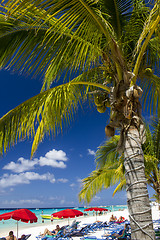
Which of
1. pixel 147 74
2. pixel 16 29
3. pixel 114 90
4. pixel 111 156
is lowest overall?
pixel 111 156

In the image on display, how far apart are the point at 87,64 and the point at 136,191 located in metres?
2.22

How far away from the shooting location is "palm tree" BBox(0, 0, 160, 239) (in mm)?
2895

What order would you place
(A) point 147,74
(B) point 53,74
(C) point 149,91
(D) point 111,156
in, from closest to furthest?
(A) point 147,74 → (B) point 53,74 → (C) point 149,91 → (D) point 111,156

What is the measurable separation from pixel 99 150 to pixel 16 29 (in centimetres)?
785

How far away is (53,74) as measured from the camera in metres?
4.33

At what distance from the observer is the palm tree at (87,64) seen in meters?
2.89

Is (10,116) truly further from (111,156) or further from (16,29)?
(111,156)

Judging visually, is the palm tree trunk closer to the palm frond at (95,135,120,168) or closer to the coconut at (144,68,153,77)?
the coconut at (144,68,153,77)

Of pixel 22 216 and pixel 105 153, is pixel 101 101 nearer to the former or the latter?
pixel 105 153

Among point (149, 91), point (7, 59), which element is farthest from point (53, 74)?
point (149, 91)

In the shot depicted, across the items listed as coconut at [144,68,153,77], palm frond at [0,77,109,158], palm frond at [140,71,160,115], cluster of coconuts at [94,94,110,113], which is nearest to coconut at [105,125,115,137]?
cluster of coconuts at [94,94,110,113]

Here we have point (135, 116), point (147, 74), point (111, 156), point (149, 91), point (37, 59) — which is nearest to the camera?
point (135, 116)

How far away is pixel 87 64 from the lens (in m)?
3.82

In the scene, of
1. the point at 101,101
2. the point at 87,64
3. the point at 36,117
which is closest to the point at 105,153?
the point at 36,117
